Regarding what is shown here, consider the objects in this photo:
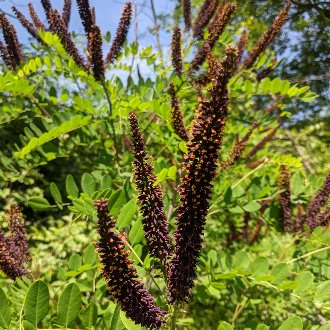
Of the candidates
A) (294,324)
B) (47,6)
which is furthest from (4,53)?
(294,324)

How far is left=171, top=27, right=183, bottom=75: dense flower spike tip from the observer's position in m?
1.68

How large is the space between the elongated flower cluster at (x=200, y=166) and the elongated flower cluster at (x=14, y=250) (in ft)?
1.89

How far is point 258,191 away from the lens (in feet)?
6.42

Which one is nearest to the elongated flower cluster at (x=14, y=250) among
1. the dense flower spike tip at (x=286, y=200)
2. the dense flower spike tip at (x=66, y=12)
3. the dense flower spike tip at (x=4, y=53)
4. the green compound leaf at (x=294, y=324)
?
the green compound leaf at (x=294, y=324)

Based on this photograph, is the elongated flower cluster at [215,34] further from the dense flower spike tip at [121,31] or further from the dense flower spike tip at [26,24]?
the dense flower spike tip at [26,24]

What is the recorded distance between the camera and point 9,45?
6.01 feet

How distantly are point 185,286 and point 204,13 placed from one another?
1.56 m

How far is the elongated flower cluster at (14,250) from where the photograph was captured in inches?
44.0

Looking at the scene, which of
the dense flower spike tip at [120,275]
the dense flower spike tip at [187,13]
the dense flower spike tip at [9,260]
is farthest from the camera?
the dense flower spike tip at [187,13]

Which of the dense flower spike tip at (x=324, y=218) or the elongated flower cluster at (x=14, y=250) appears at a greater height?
the elongated flower cluster at (x=14, y=250)

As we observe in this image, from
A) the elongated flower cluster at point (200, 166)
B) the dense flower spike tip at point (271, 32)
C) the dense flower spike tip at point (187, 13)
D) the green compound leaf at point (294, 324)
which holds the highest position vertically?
the dense flower spike tip at point (187, 13)

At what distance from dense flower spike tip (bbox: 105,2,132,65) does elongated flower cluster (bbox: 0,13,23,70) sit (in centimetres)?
A: 49

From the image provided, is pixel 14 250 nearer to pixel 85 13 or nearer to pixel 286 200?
pixel 85 13

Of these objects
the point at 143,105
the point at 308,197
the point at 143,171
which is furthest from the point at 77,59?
the point at 308,197
